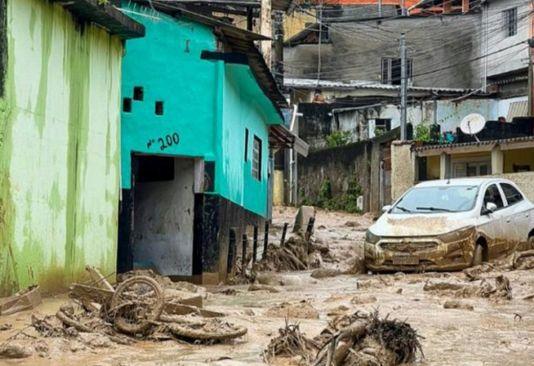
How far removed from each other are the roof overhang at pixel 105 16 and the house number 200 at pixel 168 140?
9.45 ft

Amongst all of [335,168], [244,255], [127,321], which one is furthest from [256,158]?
[335,168]

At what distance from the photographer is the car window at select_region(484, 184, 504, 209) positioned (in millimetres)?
16395

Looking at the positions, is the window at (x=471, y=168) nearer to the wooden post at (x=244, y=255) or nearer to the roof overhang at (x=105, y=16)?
the wooden post at (x=244, y=255)

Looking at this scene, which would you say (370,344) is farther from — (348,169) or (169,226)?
Result: (348,169)

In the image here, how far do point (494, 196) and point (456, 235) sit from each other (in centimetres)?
203

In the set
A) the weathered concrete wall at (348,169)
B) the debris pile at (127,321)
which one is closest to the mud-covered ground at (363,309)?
the debris pile at (127,321)

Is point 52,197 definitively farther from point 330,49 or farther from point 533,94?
point 330,49

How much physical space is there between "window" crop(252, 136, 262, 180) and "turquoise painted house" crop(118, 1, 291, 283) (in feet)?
17.5

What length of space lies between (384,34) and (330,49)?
9.72ft

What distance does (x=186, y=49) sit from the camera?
50.3ft

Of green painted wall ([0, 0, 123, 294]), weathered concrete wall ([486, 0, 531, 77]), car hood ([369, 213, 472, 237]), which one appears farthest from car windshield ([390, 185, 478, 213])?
weathered concrete wall ([486, 0, 531, 77])

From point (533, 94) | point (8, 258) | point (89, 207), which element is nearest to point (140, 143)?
point (89, 207)

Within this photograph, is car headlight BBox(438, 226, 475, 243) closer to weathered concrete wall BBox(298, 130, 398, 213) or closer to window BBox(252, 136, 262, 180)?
window BBox(252, 136, 262, 180)

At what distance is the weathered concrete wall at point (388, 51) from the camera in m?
46.9
